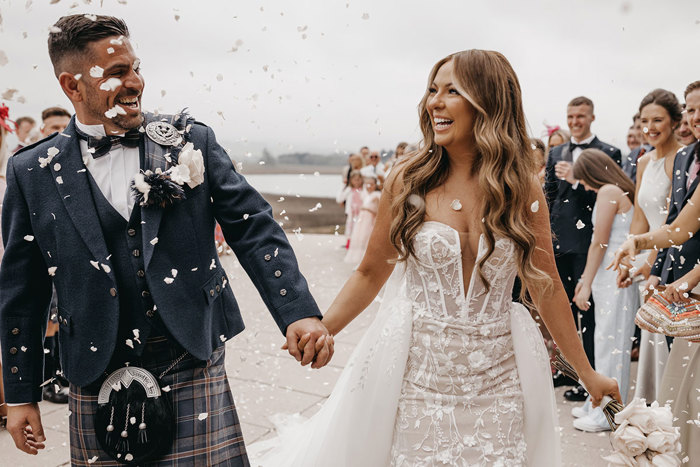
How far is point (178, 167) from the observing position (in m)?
2.29

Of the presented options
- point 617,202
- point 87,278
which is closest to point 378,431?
point 87,278

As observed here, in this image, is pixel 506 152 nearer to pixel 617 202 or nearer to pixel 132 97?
pixel 132 97

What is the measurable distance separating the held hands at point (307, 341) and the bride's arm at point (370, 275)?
0.35 meters

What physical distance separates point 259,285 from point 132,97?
2.61 ft

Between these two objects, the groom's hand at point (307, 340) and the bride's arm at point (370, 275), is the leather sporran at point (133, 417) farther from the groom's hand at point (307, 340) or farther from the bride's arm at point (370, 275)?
the bride's arm at point (370, 275)

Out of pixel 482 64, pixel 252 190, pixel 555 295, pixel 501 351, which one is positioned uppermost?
pixel 482 64

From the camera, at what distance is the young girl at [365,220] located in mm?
11859

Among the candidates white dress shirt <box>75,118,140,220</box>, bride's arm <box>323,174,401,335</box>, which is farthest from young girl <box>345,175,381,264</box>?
white dress shirt <box>75,118,140,220</box>

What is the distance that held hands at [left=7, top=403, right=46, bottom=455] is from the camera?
2.37 metres

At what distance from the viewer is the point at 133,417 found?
223 centimetres

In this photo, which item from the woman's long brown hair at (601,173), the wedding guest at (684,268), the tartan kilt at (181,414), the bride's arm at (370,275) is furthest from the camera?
the woman's long brown hair at (601,173)

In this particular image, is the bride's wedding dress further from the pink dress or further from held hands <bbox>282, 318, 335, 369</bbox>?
the pink dress

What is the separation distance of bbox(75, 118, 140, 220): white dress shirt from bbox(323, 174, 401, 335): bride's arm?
947 mm

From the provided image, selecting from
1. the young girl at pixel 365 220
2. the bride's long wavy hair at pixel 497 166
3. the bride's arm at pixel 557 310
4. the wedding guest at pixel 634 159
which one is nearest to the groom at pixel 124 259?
the bride's long wavy hair at pixel 497 166
